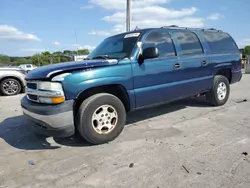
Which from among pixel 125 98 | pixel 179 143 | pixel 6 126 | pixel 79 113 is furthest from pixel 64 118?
pixel 6 126

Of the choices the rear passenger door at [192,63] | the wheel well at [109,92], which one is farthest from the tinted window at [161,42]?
the wheel well at [109,92]

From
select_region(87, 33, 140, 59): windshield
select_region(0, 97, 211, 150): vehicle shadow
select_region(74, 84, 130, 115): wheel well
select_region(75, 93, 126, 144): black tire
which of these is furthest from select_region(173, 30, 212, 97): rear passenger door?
select_region(75, 93, 126, 144): black tire

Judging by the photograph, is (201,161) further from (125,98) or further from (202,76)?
(202,76)

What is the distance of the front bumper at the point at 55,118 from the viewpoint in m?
3.29

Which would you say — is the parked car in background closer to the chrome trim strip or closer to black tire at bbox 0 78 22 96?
black tire at bbox 0 78 22 96

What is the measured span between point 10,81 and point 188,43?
6.92 meters

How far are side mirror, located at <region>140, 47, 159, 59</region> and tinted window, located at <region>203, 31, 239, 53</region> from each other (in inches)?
87.6

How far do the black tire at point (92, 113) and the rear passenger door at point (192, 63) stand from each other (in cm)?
170

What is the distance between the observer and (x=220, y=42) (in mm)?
6051

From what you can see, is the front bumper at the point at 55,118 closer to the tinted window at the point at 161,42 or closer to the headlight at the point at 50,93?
the headlight at the point at 50,93

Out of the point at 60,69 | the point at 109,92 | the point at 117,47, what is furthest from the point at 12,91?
the point at 60,69

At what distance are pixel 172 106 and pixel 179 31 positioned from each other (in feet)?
6.30

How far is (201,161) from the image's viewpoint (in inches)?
119

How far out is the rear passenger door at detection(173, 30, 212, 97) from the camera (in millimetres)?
4871
